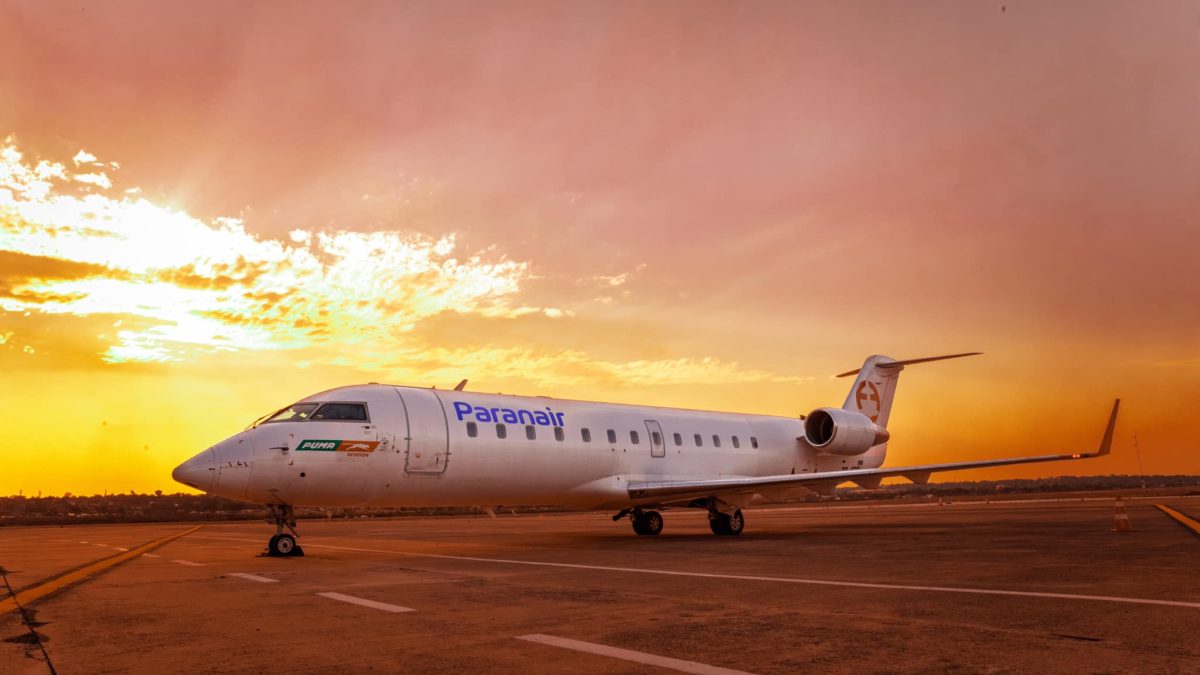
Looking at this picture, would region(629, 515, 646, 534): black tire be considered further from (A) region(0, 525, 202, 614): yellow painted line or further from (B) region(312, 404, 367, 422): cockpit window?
(A) region(0, 525, 202, 614): yellow painted line

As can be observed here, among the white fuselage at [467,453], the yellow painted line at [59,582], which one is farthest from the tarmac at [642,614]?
the white fuselage at [467,453]

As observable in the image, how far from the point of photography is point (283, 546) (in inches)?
592

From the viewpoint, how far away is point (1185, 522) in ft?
64.9

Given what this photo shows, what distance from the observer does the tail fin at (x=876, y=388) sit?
88.3 ft

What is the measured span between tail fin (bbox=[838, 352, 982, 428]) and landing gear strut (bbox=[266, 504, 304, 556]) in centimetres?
1731

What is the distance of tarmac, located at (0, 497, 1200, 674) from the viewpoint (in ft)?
16.6

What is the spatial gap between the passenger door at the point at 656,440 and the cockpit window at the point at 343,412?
7677mm

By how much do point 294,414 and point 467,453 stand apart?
334 cm

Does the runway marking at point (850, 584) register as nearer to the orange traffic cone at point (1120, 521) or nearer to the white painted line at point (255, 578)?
the white painted line at point (255, 578)

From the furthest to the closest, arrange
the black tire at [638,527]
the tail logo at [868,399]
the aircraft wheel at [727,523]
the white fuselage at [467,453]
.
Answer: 1. the tail logo at [868,399]
2. the black tire at [638,527]
3. the aircraft wheel at [727,523]
4. the white fuselage at [467,453]

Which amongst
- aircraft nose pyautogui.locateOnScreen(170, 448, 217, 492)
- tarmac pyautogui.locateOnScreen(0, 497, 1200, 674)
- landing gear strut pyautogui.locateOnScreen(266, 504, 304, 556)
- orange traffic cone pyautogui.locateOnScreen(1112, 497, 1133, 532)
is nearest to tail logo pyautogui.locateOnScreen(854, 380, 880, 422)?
orange traffic cone pyautogui.locateOnScreen(1112, 497, 1133, 532)

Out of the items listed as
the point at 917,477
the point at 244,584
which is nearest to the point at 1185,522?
the point at 917,477

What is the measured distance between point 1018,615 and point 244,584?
8.14 meters

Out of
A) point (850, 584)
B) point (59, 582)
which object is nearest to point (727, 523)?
point (850, 584)
